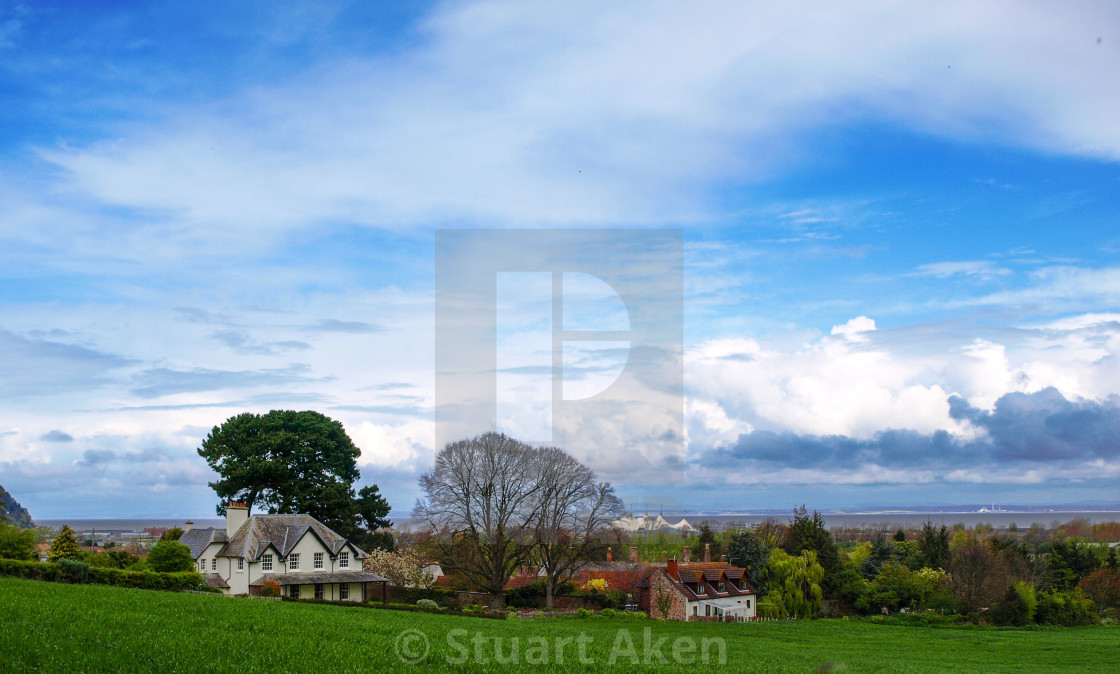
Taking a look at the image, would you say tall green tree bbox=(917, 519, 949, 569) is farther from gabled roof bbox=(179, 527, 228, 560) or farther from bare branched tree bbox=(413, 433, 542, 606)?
gabled roof bbox=(179, 527, 228, 560)

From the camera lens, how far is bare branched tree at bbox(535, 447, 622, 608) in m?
45.0

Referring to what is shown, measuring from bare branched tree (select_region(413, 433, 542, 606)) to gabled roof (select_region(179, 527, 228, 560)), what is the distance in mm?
10759

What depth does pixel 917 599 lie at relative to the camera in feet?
181

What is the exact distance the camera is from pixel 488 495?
44.6m

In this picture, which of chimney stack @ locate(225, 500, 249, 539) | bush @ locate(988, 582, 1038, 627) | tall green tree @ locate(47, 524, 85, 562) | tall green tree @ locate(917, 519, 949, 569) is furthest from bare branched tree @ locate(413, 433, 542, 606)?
tall green tree @ locate(917, 519, 949, 569)

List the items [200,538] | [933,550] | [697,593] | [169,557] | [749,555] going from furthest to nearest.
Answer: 1. [933,550]
2. [749,555]
3. [697,593]
4. [200,538]
5. [169,557]

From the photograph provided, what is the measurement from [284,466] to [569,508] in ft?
62.6

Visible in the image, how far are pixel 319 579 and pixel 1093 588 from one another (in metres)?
53.3

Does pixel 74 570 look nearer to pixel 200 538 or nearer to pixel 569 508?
pixel 200 538

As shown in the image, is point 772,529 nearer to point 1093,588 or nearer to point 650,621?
point 1093,588

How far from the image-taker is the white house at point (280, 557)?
135 ft

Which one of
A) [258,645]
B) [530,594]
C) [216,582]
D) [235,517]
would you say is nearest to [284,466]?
[235,517]

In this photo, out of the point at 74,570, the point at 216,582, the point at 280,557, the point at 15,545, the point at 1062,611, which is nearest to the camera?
the point at 74,570

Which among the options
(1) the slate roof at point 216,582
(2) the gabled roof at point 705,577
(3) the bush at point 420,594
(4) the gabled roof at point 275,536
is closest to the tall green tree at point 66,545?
(1) the slate roof at point 216,582
